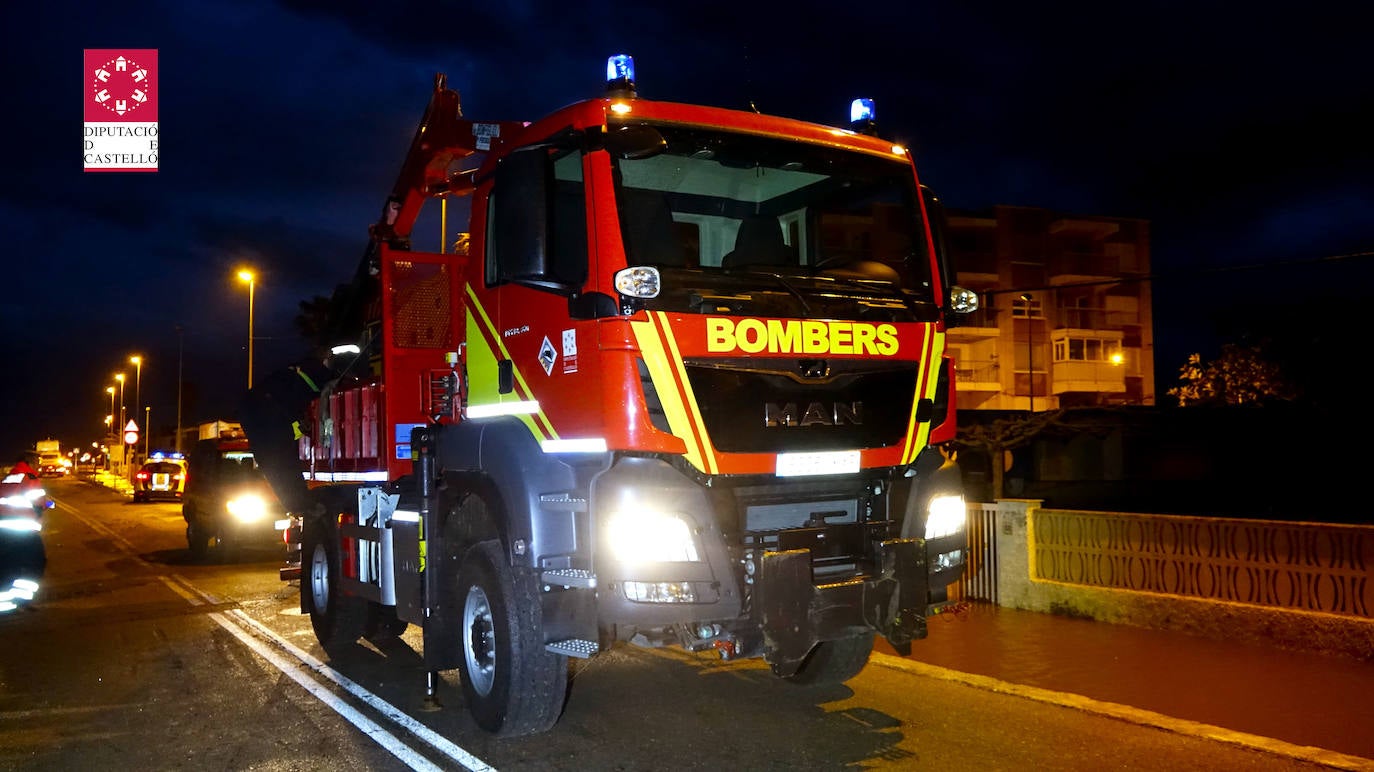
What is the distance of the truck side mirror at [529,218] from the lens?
5250mm

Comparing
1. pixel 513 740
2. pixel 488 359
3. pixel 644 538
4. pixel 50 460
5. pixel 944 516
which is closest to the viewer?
pixel 644 538

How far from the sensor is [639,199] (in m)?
5.49

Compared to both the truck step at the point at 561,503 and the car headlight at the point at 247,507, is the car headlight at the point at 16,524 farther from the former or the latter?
the truck step at the point at 561,503

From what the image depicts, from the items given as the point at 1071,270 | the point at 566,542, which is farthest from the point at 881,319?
the point at 1071,270

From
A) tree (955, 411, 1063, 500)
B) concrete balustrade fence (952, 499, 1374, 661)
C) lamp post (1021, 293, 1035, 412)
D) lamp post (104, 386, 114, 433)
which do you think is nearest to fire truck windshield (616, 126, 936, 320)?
concrete balustrade fence (952, 499, 1374, 661)

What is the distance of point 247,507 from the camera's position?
16.3m

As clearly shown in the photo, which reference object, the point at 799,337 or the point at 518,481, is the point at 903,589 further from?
the point at 518,481

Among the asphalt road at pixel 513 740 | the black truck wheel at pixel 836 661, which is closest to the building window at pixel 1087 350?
the asphalt road at pixel 513 740

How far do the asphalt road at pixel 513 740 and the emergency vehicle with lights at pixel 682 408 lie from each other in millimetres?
438

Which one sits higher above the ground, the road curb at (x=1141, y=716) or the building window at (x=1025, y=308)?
the building window at (x=1025, y=308)

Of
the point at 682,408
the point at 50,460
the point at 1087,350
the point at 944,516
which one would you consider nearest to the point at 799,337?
the point at 682,408

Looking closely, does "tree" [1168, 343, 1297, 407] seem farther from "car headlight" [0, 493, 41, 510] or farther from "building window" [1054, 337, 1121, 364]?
"car headlight" [0, 493, 41, 510]

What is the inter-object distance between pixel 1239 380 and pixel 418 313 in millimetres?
42225

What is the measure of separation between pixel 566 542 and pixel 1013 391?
164ft
